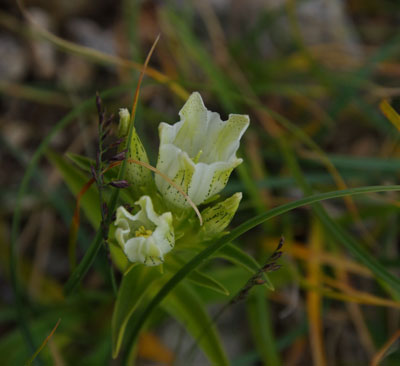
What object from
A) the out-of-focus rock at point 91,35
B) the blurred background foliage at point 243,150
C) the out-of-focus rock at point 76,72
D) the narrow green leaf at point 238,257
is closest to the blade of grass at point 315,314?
the blurred background foliage at point 243,150

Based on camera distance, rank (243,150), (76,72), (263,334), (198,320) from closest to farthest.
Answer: (198,320)
(263,334)
(243,150)
(76,72)

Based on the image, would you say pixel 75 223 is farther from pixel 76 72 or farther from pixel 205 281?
pixel 76 72

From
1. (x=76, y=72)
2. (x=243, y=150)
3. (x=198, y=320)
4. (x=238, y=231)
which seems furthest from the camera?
(x=76, y=72)

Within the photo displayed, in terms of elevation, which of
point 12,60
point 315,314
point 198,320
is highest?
point 12,60

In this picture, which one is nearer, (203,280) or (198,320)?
(203,280)

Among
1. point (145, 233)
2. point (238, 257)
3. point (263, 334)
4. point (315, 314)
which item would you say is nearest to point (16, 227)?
point (145, 233)

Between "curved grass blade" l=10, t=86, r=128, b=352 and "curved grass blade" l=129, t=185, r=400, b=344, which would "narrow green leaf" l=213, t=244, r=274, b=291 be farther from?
"curved grass blade" l=10, t=86, r=128, b=352

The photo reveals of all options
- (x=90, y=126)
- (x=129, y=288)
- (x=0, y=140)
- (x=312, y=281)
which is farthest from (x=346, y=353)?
(x=0, y=140)

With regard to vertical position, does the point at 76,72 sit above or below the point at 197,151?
below
